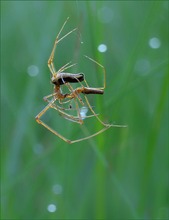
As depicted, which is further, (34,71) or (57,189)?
(34,71)

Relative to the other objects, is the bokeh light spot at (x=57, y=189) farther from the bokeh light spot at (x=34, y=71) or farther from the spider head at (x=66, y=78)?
the bokeh light spot at (x=34, y=71)

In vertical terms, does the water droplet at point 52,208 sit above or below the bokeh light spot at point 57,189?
below

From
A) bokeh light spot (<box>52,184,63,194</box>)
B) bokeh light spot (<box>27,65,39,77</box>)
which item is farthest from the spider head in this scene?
bokeh light spot (<box>27,65,39,77</box>)

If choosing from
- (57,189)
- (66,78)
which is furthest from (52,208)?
(66,78)

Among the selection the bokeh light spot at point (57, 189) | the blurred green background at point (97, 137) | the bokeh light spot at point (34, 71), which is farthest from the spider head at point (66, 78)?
the bokeh light spot at point (34, 71)

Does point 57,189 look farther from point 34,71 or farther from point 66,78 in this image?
point 34,71

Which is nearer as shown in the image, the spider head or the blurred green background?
the spider head

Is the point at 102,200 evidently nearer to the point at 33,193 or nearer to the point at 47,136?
the point at 33,193

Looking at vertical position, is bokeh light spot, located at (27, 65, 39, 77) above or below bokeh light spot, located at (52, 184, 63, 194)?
above

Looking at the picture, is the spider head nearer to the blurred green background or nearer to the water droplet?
the blurred green background
